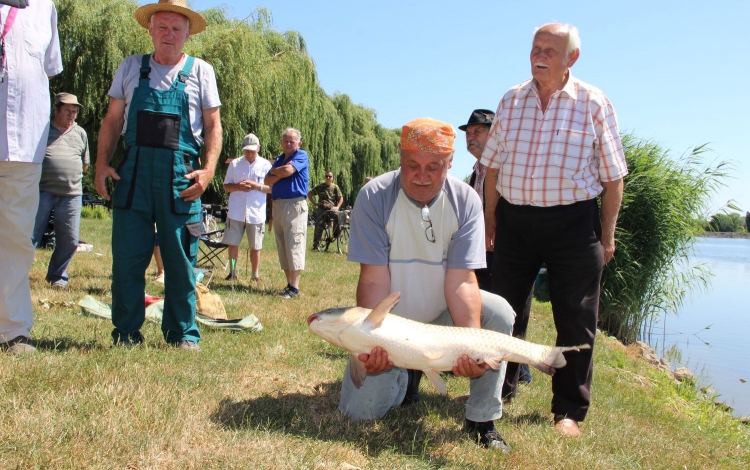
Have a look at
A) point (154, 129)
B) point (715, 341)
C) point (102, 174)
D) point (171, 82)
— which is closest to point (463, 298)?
point (154, 129)

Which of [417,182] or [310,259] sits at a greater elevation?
[417,182]

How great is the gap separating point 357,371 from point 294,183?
17.3ft

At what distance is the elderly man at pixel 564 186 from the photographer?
3.90 metres

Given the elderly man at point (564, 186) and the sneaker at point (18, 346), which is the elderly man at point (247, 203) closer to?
the sneaker at point (18, 346)

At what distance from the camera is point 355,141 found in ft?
116

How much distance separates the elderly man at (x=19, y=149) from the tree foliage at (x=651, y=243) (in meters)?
9.14

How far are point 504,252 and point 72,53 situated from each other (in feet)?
52.6

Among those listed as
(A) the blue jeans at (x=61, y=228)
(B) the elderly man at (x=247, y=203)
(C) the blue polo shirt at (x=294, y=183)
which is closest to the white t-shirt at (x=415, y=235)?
(C) the blue polo shirt at (x=294, y=183)

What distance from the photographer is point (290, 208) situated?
840cm

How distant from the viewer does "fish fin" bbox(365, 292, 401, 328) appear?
2.99 meters

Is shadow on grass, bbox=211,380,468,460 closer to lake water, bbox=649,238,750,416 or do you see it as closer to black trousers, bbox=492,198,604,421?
black trousers, bbox=492,198,604,421

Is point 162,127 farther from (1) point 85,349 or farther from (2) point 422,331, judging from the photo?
(2) point 422,331

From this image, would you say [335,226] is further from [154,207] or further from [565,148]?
[565,148]

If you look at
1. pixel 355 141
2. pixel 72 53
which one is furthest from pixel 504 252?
pixel 355 141
